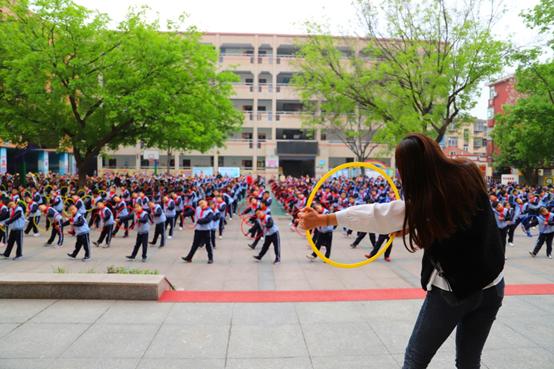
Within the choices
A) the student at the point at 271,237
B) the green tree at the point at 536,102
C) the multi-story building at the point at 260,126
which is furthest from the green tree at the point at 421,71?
the multi-story building at the point at 260,126

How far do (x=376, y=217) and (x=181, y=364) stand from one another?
314 cm

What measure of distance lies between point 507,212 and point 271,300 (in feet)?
31.0

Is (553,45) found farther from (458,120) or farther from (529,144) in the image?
(529,144)

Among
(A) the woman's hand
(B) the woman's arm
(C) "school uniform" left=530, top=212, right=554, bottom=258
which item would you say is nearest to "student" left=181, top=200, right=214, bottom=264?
(A) the woman's hand

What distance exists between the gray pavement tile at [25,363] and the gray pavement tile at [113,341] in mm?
227

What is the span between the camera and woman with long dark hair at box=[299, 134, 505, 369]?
2166 mm

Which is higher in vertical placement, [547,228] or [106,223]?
[547,228]

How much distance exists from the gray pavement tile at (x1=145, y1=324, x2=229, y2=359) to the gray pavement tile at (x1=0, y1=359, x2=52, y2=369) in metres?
1.03

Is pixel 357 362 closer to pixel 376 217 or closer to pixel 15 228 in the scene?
pixel 376 217

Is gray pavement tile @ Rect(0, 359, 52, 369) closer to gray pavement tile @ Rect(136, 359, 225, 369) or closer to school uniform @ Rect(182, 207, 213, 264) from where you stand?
gray pavement tile @ Rect(136, 359, 225, 369)

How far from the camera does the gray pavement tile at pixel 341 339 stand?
4883mm

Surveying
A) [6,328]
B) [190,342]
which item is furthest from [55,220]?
[190,342]

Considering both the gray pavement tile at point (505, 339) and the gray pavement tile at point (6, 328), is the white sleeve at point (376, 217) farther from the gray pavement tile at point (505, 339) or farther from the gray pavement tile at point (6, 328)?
the gray pavement tile at point (6, 328)

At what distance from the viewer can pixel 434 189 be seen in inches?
85.7
